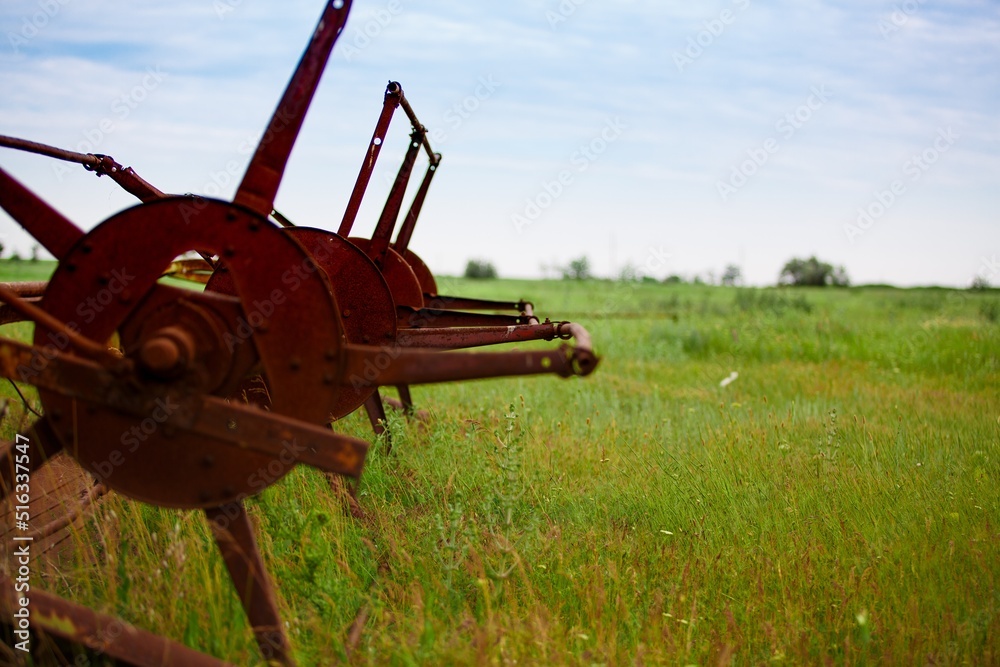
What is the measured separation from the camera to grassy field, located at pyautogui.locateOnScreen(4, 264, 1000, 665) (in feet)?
10.1

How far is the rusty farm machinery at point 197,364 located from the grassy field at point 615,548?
385mm

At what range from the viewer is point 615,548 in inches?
159

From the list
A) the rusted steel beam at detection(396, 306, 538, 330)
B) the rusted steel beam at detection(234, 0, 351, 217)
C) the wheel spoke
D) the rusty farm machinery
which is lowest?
the wheel spoke

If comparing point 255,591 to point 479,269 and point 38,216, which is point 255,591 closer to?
point 38,216

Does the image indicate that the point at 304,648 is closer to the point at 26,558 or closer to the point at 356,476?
the point at 356,476

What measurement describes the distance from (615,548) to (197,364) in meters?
2.48

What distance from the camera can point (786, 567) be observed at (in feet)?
12.4

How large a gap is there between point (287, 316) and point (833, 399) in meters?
7.05

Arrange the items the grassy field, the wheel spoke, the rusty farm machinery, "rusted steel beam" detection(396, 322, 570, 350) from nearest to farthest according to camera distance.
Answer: the rusty farm machinery, the wheel spoke, the grassy field, "rusted steel beam" detection(396, 322, 570, 350)

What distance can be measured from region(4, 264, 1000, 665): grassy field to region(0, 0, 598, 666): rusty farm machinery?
38 cm

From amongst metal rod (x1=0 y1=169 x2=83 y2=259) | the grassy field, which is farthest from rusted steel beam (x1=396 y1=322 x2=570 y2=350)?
metal rod (x1=0 y1=169 x2=83 y2=259)

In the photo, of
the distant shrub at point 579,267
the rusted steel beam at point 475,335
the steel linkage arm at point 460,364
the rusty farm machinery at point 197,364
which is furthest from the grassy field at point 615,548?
the distant shrub at point 579,267

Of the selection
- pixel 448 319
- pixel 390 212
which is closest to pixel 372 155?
pixel 390 212

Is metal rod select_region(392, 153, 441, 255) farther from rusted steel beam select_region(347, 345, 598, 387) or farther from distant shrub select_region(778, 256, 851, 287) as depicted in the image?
distant shrub select_region(778, 256, 851, 287)
